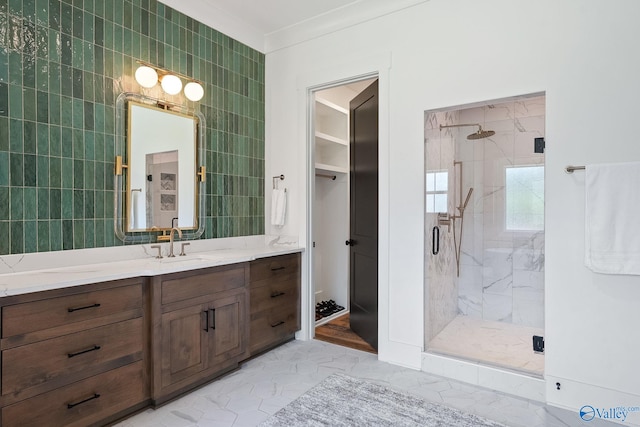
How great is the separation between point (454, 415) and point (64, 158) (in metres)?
2.75

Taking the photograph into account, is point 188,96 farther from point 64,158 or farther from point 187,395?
point 187,395

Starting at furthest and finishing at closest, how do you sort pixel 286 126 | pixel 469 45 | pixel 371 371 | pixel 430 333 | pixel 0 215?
pixel 286 126 < pixel 430 333 < pixel 371 371 < pixel 469 45 < pixel 0 215

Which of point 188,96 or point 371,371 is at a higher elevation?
point 188,96

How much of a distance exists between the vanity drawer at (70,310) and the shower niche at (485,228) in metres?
2.11

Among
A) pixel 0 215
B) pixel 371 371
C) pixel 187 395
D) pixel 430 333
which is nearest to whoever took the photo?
pixel 0 215

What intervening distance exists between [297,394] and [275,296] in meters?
0.91

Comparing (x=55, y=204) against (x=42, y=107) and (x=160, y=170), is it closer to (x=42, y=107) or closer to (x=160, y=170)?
(x=42, y=107)

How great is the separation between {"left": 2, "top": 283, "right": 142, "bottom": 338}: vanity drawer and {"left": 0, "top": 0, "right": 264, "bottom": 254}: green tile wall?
1.75 feet

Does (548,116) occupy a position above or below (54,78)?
below

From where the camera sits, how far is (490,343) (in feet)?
10.4

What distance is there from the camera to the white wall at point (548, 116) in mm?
2127

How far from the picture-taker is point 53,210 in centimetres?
221

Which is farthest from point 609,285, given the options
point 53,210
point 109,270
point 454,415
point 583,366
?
point 53,210

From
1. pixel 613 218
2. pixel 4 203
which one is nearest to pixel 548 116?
pixel 613 218
